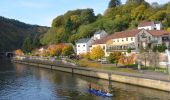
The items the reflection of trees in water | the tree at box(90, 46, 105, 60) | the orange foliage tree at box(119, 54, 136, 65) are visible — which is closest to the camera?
the reflection of trees in water

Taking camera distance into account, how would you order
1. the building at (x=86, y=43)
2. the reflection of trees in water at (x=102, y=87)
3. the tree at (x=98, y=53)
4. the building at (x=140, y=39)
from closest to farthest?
the reflection of trees in water at (x=102, y=87)
the building at (x=140, y=39)
the tree at (x=98, y=53)
the building at (x=86, y=43)

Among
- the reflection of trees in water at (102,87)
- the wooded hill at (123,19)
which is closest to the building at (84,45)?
the wooded hill at (123,19)

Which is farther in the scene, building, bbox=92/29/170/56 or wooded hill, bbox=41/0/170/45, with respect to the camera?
wooded hill, bbox=41/0/170/45

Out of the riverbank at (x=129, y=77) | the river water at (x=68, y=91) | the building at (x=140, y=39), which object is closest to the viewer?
the river water at (x=68, y=91)

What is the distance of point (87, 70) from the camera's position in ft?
345

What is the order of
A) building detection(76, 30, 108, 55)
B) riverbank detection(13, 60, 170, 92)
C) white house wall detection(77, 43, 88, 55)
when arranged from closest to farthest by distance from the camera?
riverbank detection(13, 60, 170, 92)
building detection(76, 30, 108, 55)
white house wall detection(77, 43, 88, 55)

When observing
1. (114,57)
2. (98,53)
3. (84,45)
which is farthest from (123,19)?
(114,57)

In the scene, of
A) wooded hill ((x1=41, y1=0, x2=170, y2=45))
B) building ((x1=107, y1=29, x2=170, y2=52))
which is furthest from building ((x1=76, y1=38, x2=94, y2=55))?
building ((x1=107, y1=29, x2=170, y2=52))

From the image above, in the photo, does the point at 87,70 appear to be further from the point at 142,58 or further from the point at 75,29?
the point at 75,29

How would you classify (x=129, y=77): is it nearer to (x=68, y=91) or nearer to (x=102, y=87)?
(x=102, y=87)

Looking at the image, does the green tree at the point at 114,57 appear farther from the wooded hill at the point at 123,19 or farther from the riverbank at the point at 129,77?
the wooded hill at the point at 123,19

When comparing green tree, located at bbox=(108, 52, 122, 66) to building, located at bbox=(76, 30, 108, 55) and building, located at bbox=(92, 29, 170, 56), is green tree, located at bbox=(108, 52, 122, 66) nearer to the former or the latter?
building, located at bbox=(92, 29, 170, 56)

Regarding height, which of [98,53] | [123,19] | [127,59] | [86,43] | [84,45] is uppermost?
[123,19]

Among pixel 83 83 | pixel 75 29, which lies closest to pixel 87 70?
pixel 83 83
